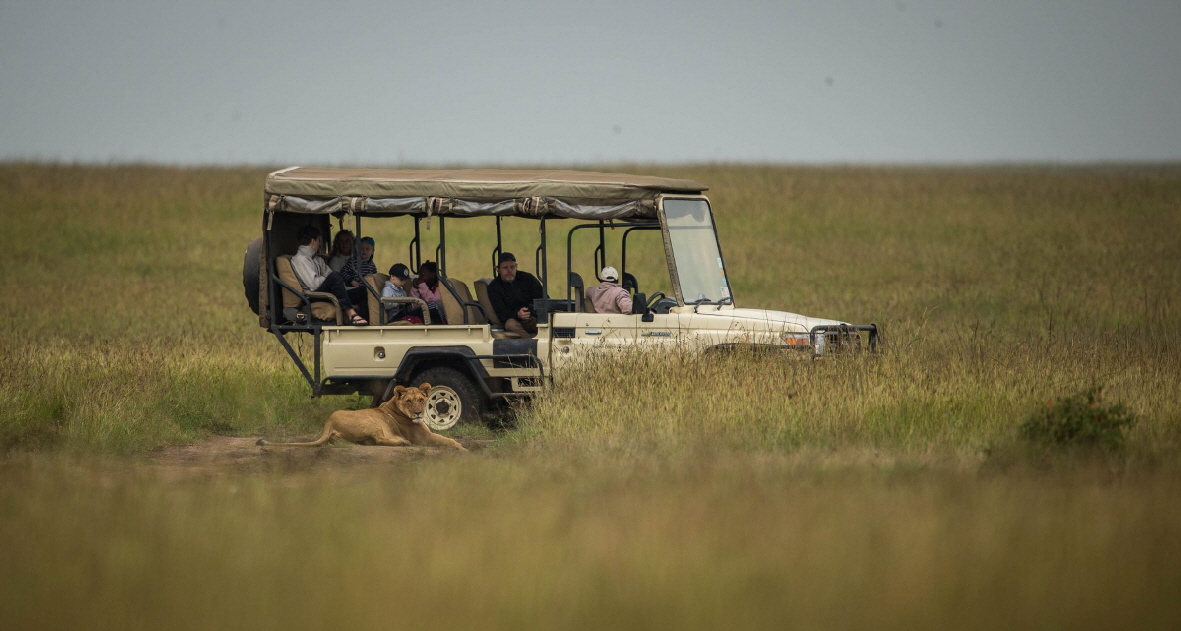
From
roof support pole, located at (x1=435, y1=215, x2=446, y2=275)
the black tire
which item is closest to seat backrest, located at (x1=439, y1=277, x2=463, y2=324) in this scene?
roof support pole, located at (x1=435, y1=215, x2=446, y2=275)

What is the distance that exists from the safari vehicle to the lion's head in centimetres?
48

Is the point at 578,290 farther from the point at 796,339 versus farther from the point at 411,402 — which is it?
the point at 796,339

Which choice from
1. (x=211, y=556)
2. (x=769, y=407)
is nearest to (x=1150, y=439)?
(x=769, y=407)

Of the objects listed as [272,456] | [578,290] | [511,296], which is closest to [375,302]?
[511,296]

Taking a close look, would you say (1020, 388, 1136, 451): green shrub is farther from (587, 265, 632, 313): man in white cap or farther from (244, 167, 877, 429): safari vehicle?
(587, 265, 632, 313): man in white cap

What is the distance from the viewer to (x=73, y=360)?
15.2 metres

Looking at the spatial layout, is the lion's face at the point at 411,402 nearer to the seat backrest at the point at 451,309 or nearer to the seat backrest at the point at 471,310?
the seat backrest at the point at 451,309

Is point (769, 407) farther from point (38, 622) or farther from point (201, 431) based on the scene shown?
point (38, 622)

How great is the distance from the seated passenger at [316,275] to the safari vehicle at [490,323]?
94mm

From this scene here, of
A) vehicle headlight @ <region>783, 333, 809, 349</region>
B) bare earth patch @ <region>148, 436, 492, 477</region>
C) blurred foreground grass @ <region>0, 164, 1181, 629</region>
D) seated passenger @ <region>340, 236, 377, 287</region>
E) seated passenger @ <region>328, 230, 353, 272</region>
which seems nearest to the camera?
blurred foreground grass @ <region>0, 164, 1181, 629</region>

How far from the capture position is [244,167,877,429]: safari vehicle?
12.0 m

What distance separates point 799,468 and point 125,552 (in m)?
4.41

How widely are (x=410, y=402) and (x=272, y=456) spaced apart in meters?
1.25

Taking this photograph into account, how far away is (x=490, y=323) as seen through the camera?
12859 millimetres
